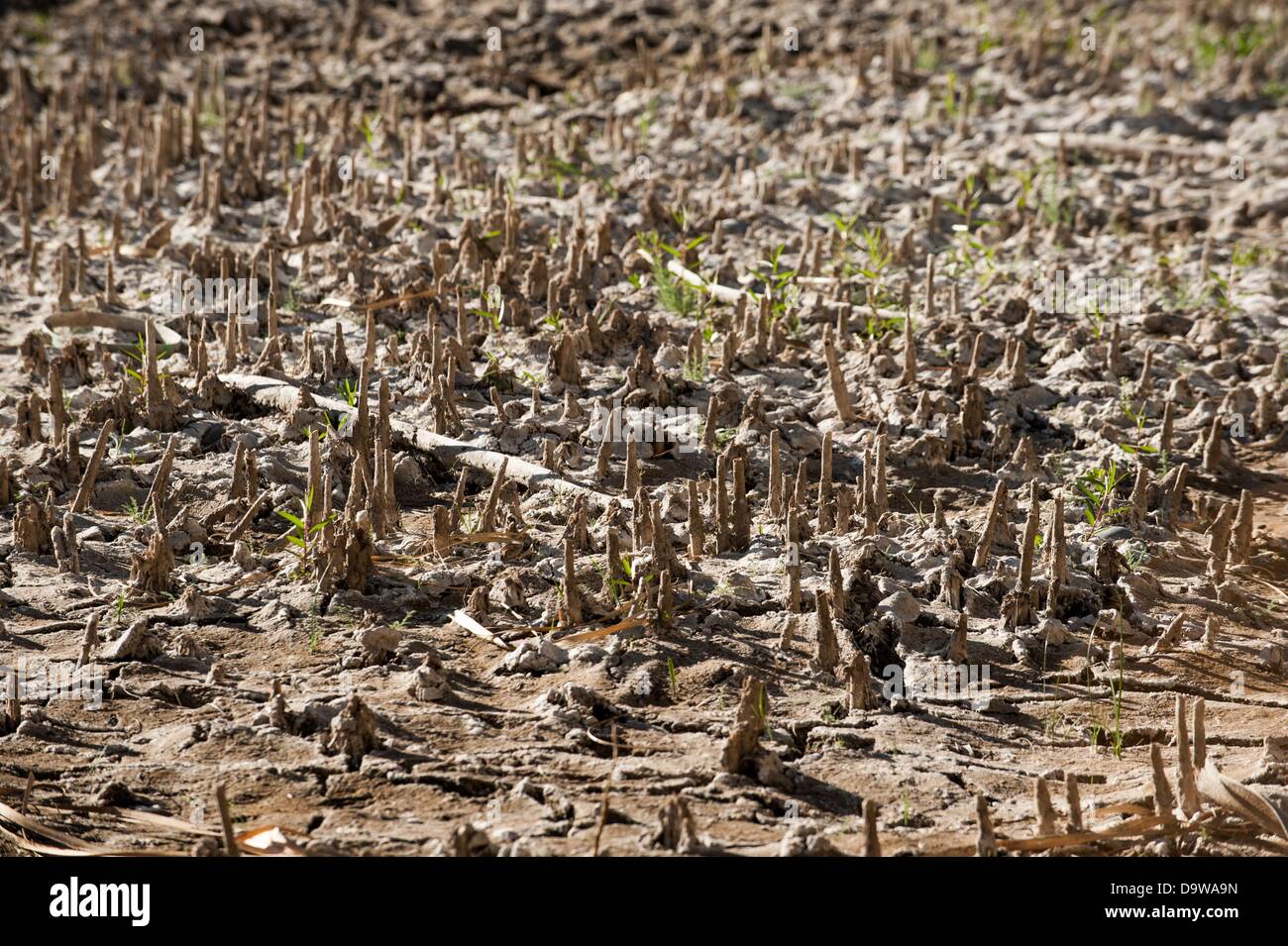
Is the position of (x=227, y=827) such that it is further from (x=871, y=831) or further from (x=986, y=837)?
(x=986, y=837)

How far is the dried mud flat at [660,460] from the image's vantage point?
151 inches

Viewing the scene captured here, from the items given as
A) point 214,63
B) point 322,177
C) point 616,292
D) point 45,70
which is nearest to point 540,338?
point 616,292

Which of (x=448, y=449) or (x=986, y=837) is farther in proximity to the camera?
(x=448, y=449)

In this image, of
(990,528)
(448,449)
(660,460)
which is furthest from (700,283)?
(990,528)

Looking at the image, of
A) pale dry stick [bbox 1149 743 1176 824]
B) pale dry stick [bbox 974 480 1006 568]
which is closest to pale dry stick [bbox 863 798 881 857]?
pale dry stick [bbox 1149 743 1176 824]

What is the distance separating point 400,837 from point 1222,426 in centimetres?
384

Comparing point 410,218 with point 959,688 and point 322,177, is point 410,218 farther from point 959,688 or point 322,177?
point 959,688

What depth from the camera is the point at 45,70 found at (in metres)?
10.9

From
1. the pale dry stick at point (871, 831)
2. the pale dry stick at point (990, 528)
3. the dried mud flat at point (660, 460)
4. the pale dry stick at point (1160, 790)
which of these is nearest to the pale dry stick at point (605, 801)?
the dried mud flat at point (660, 460)

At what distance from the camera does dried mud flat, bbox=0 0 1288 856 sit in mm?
3834

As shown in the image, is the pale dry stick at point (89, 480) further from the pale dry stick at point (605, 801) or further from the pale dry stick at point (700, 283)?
the pale dry stick at point (700, 283)

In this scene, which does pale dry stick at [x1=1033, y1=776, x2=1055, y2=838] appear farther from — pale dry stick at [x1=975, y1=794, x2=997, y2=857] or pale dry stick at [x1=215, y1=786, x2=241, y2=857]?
pale dry stick at [x1=215, y1=786, x2=241, y2=857]

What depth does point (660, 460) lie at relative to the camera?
573cm

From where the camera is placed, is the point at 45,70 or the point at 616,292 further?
the point at 45,70
